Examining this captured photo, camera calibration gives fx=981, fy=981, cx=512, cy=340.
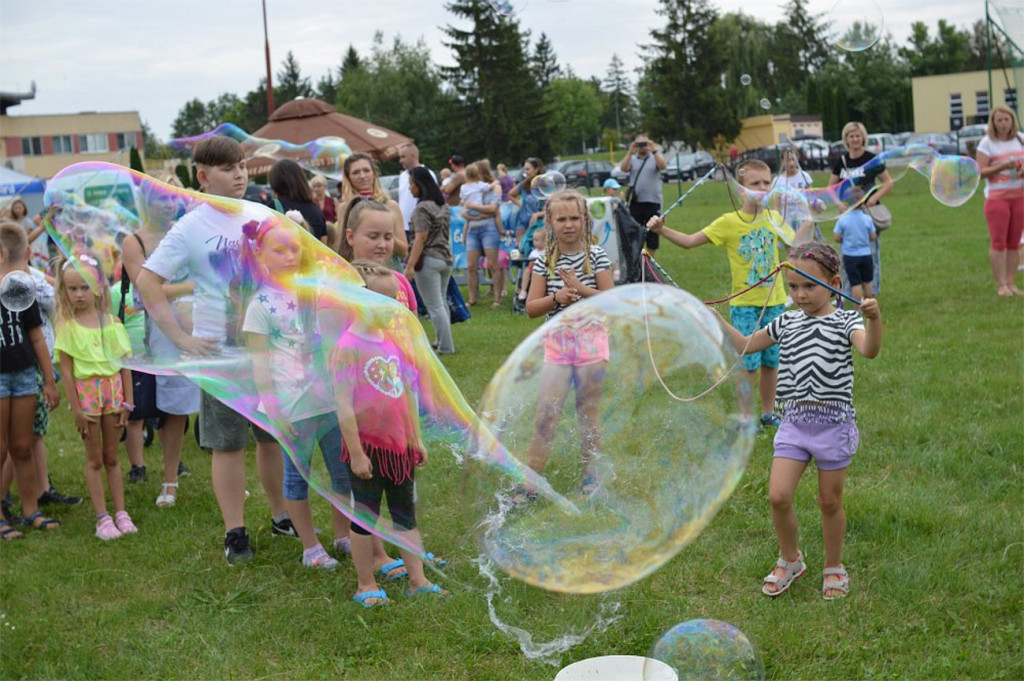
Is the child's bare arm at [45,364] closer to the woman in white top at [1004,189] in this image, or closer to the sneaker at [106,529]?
the sneaker at [106,529]

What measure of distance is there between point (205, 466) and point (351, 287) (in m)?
3.49

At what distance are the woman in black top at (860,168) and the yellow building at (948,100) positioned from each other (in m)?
54.5

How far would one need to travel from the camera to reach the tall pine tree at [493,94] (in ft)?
188

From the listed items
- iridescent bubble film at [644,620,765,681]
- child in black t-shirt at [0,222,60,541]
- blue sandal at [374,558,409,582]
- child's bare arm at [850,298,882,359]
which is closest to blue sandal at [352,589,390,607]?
blue sandal at [374,558,409,582]

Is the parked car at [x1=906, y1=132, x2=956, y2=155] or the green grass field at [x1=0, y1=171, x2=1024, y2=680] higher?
the parked car at [x1=906, y1=132, x2=956, y2=155]

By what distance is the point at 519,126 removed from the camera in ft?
187

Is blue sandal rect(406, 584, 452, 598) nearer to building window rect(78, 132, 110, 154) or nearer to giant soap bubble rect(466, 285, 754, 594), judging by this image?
giant soap bubble rect(466, 285, 754, 594)

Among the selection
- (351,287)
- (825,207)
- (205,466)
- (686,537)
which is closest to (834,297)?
(686,537)

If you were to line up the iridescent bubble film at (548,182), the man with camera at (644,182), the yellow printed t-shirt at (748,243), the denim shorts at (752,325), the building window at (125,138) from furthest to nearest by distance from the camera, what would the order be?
the building window at (125,138) < the man with camera at (644,182) < the iridescent bubble film at (548,182) < the yellow printed t-shirt at (748,243) < the denim shorts at (752,325)

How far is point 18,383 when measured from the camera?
5.50m

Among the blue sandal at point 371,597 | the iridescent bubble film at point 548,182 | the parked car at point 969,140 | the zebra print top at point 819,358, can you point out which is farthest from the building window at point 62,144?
the zebra print top at point 819,358

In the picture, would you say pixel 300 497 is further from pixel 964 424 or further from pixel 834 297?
pixel 964 424

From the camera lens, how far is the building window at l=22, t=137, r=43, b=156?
207 ft

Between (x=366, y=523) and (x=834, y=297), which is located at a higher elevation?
(x=834, y=297)
